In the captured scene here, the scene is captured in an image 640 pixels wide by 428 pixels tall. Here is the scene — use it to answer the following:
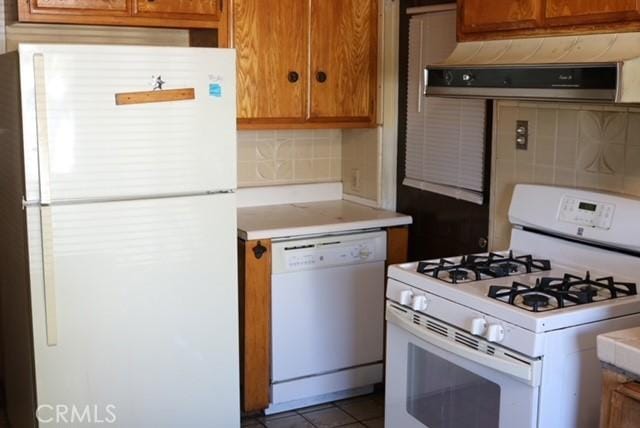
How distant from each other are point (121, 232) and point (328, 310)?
1.13 meters

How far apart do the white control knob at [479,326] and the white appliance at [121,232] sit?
1.03 metres

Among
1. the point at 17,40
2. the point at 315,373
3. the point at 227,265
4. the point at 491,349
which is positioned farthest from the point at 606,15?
Answer: the point at 17,40

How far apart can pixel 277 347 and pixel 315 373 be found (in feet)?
0.80

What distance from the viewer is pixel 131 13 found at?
3178 millimetres

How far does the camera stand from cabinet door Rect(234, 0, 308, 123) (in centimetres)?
347

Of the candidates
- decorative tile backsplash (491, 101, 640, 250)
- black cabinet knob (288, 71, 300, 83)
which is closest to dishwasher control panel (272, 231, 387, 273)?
decorative tile backsplash (491, 101, 640, 250)

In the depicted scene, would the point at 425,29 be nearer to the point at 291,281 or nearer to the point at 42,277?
the point at 291,281

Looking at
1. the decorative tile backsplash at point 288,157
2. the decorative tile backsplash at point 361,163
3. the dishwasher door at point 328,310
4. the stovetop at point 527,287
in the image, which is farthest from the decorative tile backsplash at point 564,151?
the decorative tile backsplash at point 288,157

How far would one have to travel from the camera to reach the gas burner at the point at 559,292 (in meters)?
2.32

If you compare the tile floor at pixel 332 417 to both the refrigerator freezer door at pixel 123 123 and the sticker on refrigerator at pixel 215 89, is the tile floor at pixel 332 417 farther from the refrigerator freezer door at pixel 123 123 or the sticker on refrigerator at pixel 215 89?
the sticker on refrigerator at pixel 215 89

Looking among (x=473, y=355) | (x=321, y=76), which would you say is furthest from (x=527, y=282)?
(x=321, y=76)

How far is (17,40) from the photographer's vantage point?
132 inches

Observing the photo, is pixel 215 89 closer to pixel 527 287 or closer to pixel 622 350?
pixel 527 287

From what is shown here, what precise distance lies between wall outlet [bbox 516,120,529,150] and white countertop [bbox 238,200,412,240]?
2.57 ft
